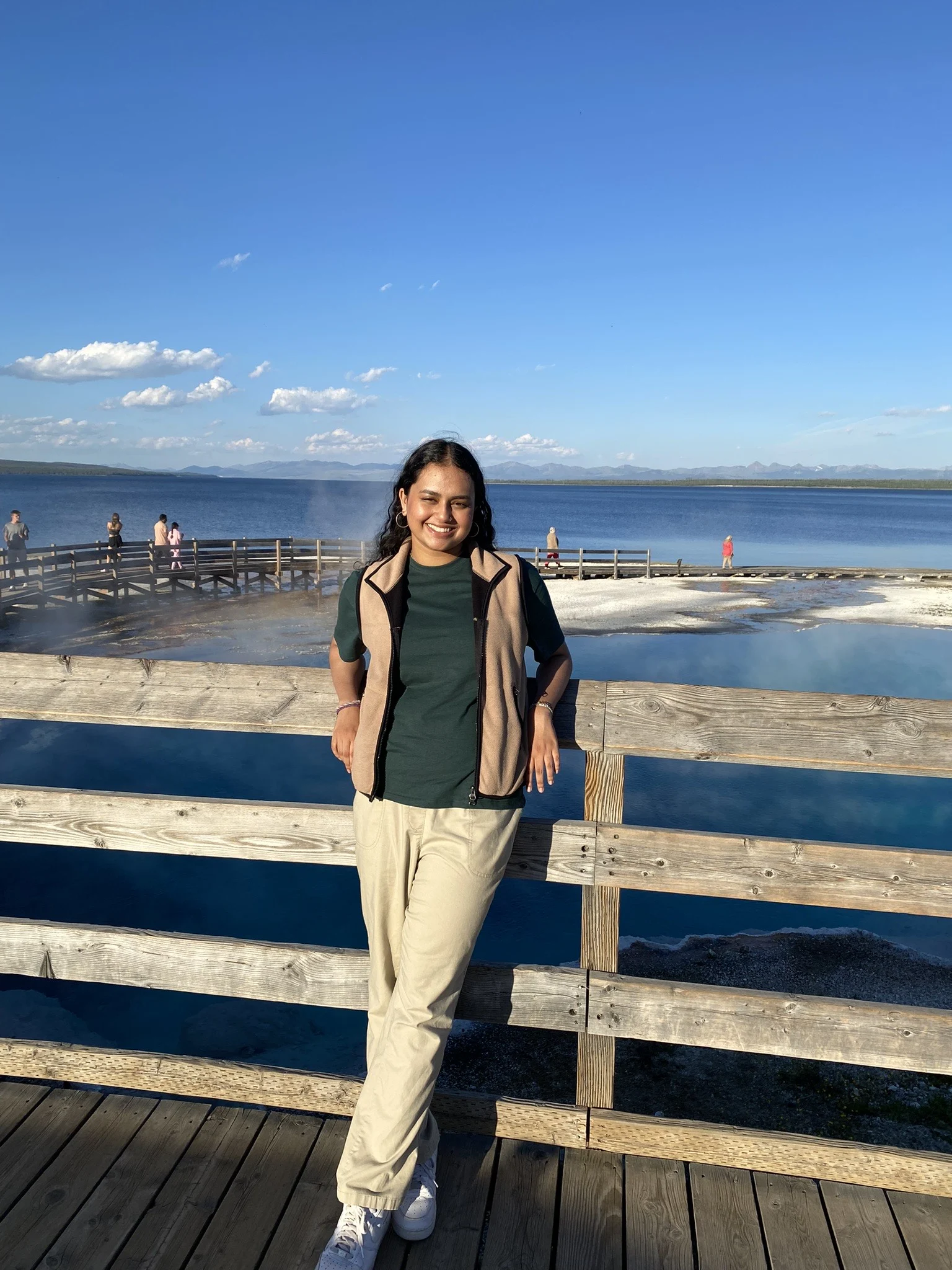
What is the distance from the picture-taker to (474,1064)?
304 inches

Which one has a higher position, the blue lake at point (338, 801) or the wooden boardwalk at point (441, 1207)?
the wooden boardwalk at point (441, 1207)

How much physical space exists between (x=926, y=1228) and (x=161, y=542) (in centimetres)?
3419

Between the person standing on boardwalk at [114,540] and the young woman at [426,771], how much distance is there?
29.6 meters

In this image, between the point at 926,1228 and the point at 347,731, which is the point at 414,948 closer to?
the point at 347,731

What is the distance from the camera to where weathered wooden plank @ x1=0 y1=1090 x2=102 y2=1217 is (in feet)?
8.31

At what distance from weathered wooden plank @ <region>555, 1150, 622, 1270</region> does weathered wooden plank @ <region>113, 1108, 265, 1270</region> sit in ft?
3.02

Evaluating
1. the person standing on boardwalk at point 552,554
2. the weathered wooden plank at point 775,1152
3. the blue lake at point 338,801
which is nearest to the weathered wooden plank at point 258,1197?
the weathered wooden plank at point 775,1152

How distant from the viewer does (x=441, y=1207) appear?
2477mm

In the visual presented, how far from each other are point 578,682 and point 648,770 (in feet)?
42.8

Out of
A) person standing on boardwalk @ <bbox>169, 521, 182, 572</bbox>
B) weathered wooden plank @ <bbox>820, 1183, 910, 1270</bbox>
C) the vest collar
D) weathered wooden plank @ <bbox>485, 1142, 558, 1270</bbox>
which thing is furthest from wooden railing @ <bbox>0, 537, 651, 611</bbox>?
weathered wooden plank @ <bbox>820, 1183, 910, 1270</bbox>

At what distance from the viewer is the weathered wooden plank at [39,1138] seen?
2533 millimetres

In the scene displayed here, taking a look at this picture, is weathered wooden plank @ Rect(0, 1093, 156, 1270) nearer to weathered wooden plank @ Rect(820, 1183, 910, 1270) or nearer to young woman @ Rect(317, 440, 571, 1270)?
young woman @ Rect(317, 440, 571, 1270)

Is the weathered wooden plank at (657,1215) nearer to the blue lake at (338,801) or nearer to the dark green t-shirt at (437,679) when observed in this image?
the dark green t-shirt at (437,679)

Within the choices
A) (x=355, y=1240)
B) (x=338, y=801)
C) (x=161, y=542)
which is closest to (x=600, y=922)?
(x=355, y=1240)
